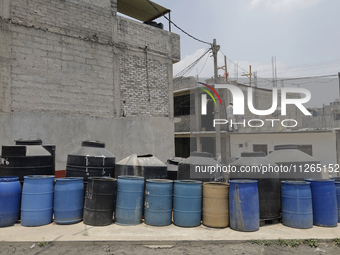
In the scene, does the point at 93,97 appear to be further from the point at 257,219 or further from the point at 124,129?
Result: the point at 257,219

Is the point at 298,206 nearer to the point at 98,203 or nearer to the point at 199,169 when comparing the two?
the point at 199,169

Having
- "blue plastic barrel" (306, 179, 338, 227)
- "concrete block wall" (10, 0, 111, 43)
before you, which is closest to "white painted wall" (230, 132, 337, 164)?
"concrete block wall" (10, 0, 111, 43)

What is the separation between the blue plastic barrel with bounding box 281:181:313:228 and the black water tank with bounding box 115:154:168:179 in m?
3.04

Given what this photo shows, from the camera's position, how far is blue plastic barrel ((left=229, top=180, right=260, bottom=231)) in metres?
5.82

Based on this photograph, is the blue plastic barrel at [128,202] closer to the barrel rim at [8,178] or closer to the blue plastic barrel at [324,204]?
the barrel rim at [8,178]

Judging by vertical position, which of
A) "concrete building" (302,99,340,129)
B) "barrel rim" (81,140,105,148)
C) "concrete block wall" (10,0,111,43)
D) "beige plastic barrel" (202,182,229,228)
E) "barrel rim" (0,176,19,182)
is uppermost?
"concrete block wall" (10,0,111,43)

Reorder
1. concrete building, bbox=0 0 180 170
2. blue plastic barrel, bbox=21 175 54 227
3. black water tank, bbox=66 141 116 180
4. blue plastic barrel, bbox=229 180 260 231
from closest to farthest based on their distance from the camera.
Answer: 1. blue plastic barrel, bbox=229 180 260 231
2. blue plastic barrel, bbox=21 175 54 227
3. black water tank, bbox=66 141 116 180
4. concrete building, bbox=0 0 180 170

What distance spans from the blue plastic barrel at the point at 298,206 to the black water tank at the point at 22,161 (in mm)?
5891

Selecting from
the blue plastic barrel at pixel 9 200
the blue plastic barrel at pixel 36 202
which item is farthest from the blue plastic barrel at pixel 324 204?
the blue plastic barrel at pixel 9 200

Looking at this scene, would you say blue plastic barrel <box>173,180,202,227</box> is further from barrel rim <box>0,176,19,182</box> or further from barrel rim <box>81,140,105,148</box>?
barrel rim <box>0,176,19,182</box>

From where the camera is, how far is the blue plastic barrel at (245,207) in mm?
5824

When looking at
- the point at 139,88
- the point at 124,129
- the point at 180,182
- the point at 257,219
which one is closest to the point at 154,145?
the point at 124,129

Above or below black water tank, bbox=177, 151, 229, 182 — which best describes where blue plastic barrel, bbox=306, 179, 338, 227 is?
below

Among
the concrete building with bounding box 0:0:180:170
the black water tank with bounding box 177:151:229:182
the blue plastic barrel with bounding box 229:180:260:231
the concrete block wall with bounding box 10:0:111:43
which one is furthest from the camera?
the concrete block wall with bounding box 10:0:111:43
